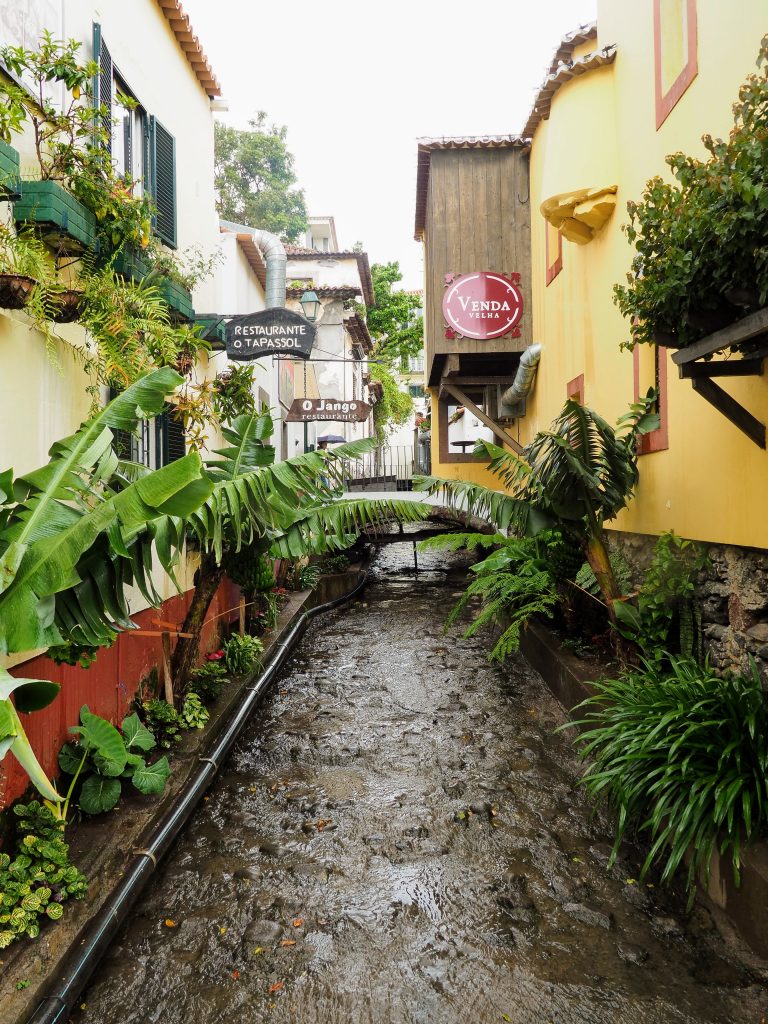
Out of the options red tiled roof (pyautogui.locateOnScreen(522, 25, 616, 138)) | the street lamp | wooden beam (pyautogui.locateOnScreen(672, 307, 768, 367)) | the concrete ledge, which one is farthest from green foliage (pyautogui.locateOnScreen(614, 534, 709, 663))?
the street lamp

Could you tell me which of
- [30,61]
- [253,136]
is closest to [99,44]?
[30,61]

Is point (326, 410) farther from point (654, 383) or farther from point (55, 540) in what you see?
point (55, 540)

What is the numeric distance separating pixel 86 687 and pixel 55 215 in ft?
11.6

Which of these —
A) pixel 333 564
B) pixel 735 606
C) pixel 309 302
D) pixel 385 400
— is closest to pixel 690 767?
pixel 735 606

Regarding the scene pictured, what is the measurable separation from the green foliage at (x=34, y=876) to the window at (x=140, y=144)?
224 inches

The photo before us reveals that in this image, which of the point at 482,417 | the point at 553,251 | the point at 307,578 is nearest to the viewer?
the point at 553,251

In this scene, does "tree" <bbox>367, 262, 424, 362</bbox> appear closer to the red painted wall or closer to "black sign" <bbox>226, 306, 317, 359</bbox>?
"black sign" <bbox>226, 306, 317, 359</bbox>

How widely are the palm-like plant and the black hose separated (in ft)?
11.8

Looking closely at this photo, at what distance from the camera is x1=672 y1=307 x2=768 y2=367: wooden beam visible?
13.0 ft

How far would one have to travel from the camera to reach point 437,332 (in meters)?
12.4

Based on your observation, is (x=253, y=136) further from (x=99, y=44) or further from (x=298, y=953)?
(x=298, y=953)

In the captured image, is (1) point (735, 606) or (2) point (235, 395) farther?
(2) point (235, 395)

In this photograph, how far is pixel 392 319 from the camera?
3384 cm

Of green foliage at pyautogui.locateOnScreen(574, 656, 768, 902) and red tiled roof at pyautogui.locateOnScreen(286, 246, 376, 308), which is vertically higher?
red tiled roof at pyautogui.locateOnScreen(286, 246, 376, 308)
